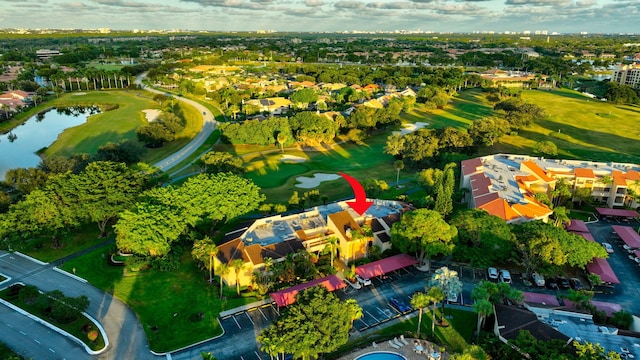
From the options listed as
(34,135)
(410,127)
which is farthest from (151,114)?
(410,127)

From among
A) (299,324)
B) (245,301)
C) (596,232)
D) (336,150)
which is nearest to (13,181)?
(245,301)

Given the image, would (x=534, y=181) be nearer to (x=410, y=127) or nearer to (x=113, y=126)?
(x=410, y=127)

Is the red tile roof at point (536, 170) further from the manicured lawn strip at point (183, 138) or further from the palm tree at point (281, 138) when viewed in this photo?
the manicured lawn strip at point (183, 138)

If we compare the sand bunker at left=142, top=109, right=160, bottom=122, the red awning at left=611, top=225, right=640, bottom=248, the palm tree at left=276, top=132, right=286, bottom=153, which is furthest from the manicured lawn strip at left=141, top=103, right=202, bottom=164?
the red awning at left=611, top=225, right=640, bottom=248

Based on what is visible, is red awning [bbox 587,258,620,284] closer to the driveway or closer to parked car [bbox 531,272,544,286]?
parked car [bbox 531,272,544,286]

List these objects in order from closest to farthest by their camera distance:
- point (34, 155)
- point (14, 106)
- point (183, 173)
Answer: point (183, 173) → point (34, 155) → point (14, 106)

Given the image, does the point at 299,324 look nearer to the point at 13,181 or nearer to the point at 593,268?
the point at 593,268

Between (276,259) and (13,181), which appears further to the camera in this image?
(13,181)
